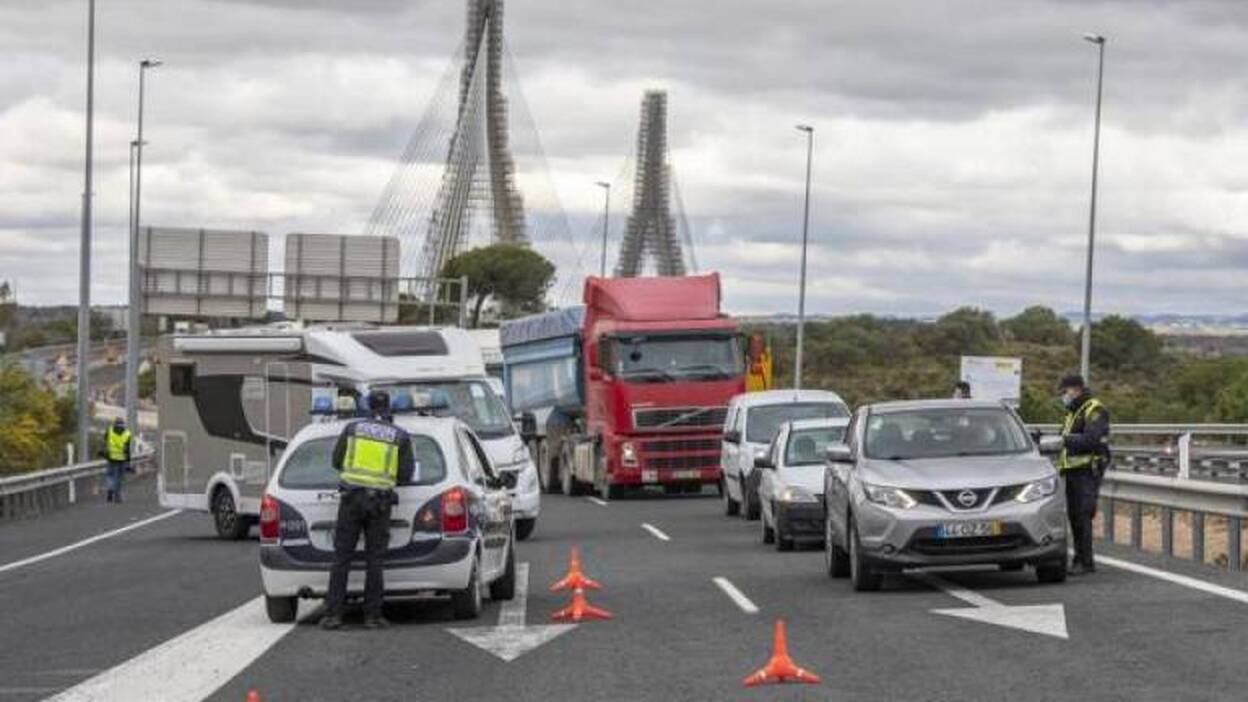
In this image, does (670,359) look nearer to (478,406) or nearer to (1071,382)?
(478,406)

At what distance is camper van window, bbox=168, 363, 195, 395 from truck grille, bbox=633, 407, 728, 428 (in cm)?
1125

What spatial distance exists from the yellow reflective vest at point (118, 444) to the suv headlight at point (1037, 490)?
2587 centimetres

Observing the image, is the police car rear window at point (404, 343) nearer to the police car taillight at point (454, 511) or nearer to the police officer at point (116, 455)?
the police car taillight at point (454, 511)

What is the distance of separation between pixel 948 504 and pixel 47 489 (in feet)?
91.1

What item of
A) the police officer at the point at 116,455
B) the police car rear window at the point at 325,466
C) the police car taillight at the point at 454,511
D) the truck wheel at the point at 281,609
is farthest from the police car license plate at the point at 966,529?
the police officer at the point at 116,455

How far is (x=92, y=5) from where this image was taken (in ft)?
160

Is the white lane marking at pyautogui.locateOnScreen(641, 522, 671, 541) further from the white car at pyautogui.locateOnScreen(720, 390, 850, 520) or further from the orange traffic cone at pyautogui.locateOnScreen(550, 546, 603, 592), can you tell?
the orange traffic cone at pyautogui.locateOnScreen(550, 546, 603, 592)

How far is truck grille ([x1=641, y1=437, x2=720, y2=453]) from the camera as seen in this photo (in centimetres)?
3906

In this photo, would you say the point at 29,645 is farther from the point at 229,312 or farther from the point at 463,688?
the point at 229,312

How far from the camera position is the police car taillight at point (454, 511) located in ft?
52.0

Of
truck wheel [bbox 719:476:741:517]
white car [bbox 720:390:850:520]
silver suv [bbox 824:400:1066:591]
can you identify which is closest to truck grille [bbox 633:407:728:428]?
truck wheel [bbox 719:476:741:517]

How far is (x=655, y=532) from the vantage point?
2847 cm

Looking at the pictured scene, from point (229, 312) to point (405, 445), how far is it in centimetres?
4547

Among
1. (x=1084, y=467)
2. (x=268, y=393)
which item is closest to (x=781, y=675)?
(x=1084, y=467)
